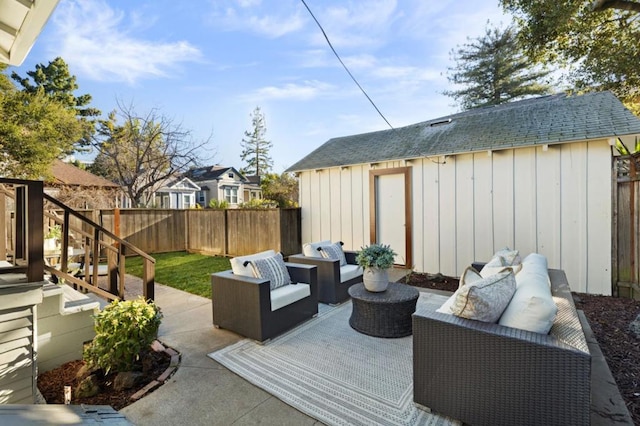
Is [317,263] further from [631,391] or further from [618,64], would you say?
[618,64]

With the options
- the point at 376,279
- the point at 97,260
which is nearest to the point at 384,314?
the point at 376,279

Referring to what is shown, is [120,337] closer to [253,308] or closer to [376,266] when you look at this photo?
[253,308]

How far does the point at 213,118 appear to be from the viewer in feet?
43.1

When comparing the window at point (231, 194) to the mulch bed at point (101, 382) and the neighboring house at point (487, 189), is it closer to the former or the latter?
the neighboring house at point (487, 189)

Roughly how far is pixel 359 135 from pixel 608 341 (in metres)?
7.26

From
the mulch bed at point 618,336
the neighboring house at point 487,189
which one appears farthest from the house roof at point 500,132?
the mulch bed at point 618,336

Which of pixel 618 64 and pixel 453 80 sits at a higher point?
pixel 453 80

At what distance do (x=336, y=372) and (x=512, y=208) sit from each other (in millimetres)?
4676

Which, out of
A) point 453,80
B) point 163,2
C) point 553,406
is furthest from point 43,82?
point 553,406

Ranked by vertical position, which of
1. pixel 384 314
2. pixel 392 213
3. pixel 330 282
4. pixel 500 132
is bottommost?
pixel 384 314

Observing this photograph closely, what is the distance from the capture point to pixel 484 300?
2.03 metres

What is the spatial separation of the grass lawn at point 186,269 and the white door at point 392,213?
12.8 feet

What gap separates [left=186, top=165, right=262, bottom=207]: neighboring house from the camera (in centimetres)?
2320

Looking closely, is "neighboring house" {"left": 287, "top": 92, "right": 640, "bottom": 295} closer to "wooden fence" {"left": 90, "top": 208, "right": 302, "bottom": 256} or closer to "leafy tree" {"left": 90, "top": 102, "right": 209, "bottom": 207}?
"wooden fence" {"left": 90, "top": 208, "right": 302, "bottom": 256}
